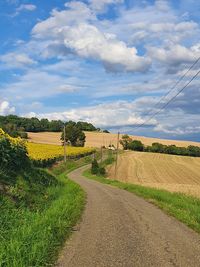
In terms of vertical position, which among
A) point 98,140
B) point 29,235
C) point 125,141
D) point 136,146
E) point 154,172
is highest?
point 98,140

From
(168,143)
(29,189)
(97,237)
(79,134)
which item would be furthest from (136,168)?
(97,237)

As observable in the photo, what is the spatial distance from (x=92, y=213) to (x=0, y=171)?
3661 mm

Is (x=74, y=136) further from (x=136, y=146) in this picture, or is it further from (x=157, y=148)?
(x=157, y=148)

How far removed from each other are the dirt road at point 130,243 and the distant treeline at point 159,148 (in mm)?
132062

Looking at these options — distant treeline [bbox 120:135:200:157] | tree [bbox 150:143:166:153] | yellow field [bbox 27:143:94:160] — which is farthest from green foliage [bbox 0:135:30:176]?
tree [bbox 150:143:166:153]

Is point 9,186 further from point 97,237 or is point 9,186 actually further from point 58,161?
point 58,161

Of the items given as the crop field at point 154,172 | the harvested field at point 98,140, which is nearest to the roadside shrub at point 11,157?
the crop field at point 154,172

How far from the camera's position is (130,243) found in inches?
421

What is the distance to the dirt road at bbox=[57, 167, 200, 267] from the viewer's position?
8937 mm

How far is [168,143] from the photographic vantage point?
15425 cm

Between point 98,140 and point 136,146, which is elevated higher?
point 98,140

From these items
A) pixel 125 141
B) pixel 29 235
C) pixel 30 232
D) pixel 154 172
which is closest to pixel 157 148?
pixel 125 141

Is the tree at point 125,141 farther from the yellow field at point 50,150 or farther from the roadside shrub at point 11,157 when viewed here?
the roadside shrub at point 11,157

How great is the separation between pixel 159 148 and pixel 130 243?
455ft
